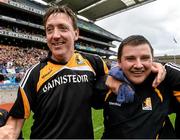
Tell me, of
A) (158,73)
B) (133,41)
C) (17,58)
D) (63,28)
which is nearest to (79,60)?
(63,28)

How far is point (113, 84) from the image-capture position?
2254 millimetres

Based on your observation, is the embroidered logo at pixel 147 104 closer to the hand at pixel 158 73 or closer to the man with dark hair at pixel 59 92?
the hand at pixel 158 73

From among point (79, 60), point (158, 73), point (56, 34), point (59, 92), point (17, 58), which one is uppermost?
point (17, 58)

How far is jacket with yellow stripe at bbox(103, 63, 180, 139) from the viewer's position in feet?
7.01

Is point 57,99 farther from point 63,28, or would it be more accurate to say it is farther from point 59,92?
point 63,28

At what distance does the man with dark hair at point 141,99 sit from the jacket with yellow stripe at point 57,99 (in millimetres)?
208

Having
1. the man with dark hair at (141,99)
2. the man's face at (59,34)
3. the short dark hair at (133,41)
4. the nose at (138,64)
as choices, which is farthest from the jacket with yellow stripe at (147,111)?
the man's face at (59,34)

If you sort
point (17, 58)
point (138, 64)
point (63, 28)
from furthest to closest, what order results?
point (17, 58)
point (63, 28)
point (138, 64)

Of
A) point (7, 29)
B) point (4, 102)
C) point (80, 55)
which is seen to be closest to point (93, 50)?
point (7, 29)

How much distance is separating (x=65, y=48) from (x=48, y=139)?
69cm

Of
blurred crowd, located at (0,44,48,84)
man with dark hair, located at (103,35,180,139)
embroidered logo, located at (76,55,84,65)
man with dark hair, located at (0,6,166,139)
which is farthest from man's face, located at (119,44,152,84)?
blurred crowd, located at (0,44,48,84)

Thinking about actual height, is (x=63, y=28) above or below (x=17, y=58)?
below

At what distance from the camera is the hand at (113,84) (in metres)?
2.22

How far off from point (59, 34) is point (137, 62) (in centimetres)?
62
